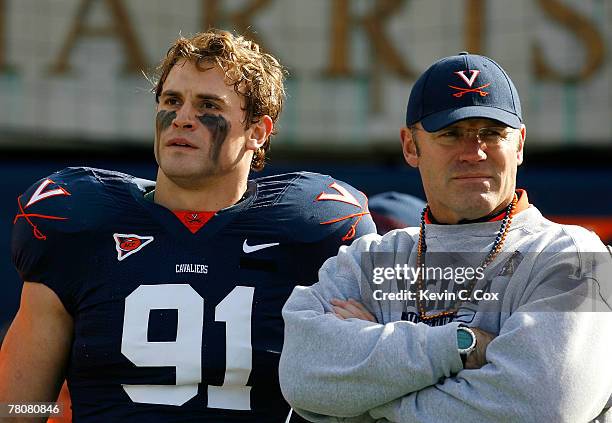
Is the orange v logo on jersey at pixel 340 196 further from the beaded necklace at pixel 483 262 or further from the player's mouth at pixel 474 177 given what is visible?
the player's mouth at pixel 474 177

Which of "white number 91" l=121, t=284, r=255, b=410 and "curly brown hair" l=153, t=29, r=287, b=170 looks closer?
"white number 91" l=121, t=284, r=255, b=410

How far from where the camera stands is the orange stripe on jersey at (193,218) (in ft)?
11.5

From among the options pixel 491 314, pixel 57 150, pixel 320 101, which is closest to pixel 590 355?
pixel 491 314

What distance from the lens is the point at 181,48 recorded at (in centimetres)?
358

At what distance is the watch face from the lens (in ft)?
8.05

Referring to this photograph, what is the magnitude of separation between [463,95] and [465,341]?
635mm

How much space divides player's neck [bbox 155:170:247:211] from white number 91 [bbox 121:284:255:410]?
0.33 m

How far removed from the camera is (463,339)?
2467mm

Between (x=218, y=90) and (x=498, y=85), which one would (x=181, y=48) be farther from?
(x=498, y=85)

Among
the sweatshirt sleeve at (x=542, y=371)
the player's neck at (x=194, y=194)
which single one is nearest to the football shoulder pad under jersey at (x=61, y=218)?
the player's neck at (x=194, y=194)

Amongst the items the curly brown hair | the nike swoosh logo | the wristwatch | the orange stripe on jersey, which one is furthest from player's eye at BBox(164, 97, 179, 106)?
the wristwatch

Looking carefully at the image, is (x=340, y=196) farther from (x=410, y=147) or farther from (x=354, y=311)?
(x=354, y=311)

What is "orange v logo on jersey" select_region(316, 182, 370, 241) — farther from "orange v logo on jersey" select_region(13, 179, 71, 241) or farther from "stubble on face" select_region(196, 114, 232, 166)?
"orange v logo on jersey" select_region(13, 179, 71, 241)

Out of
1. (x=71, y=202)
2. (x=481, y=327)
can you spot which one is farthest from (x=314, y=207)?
(x=481, y=327)
